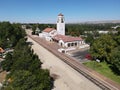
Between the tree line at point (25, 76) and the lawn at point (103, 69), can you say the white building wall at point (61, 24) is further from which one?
the tree line at point (25, 76)

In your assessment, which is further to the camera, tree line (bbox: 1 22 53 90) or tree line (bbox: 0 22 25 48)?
tree line (bbox: 0 22 25 48)

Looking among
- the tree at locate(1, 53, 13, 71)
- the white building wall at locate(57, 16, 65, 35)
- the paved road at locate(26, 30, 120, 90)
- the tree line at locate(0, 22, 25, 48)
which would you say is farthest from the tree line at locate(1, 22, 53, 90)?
the white building wall at locate(57, 16, 65, 35)

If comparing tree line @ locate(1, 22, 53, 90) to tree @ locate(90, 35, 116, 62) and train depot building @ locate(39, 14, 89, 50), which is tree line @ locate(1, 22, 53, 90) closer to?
tree @ locate(90, 35, 116, 62)

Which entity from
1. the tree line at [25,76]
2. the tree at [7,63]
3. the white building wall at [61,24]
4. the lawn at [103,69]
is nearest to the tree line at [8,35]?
the tree at [7,63]

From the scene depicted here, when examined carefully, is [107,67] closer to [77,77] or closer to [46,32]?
[77,77]

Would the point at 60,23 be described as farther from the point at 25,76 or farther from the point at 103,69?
the point at 25,76

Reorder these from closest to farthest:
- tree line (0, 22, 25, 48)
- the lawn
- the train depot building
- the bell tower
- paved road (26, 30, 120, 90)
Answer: paved road (26, 30, 120, 90) < the lawn < tree line (0, 22, 25, 48) < the train depot building < the bell tower

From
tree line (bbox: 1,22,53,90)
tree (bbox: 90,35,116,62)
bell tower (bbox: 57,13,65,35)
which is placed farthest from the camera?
bell tower (bbox: 57,13,65,35)

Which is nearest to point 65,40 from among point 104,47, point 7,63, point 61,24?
point 61,24
